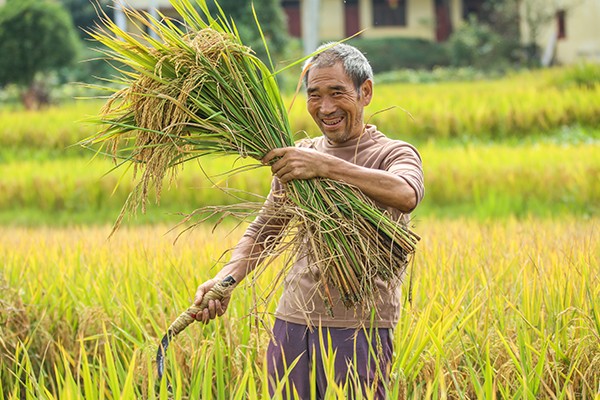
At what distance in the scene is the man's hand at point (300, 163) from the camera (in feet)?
8.61

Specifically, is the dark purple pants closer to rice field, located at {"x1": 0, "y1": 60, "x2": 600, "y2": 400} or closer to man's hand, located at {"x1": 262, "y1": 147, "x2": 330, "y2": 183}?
rice field, located at {"x1": 0, "y1": 60, "x2": 600, "y2": 400}

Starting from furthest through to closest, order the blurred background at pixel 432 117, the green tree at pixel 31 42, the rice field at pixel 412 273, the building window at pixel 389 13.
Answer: the building window at pixel 389 13 → the green tree at pixel 31 42 → the blurred background at pixel 432 117 → the rice field at pixel 412 273

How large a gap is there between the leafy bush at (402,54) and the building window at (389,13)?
199 centimetres

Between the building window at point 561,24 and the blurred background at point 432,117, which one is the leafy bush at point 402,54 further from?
the building window at point 561,24

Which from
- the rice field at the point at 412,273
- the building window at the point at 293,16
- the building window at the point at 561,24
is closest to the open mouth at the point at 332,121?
the rice field at the point at 412,273

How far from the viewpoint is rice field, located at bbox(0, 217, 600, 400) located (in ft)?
9.25

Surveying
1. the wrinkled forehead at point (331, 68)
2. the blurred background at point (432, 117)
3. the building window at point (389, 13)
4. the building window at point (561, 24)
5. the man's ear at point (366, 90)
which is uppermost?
the building window at point (389, 13)

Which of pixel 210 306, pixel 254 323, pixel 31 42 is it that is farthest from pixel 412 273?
pixel 31 42

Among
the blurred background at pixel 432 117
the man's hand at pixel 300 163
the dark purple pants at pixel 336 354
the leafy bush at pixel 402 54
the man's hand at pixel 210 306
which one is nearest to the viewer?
the man's hand at pixel 300 163

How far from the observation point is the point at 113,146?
2820mm

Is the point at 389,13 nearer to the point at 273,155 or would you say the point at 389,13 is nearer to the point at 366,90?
the point at 366,90

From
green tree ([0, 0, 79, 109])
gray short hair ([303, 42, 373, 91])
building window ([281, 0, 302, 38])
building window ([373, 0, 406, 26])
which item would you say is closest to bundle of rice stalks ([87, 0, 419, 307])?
gray short hair ([303, 42, 373, 91])

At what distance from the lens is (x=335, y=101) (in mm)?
2738

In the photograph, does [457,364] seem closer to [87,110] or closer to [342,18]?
[87,110]
